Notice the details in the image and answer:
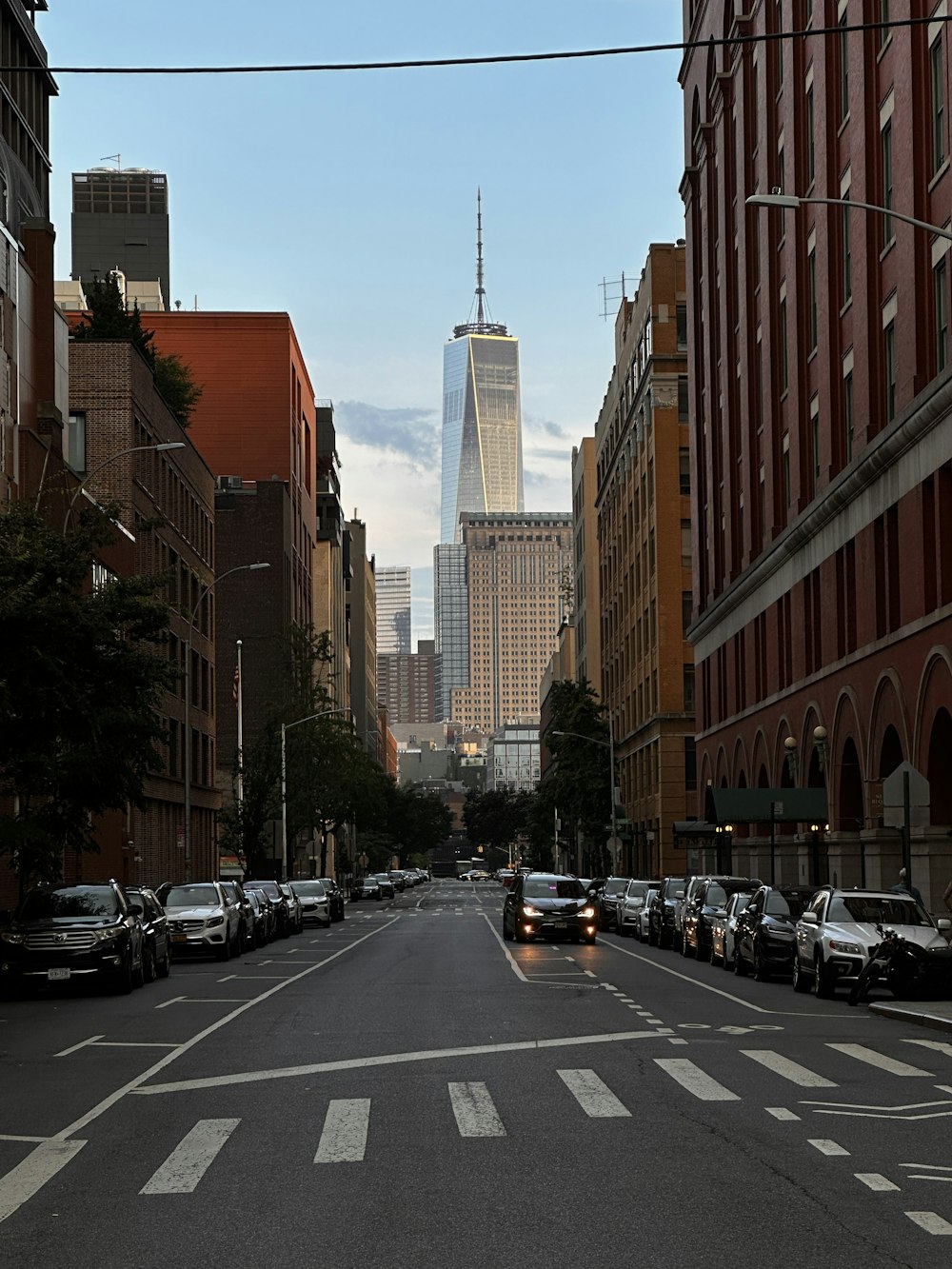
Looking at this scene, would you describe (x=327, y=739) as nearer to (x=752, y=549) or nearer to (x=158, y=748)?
(x=158, y=748)

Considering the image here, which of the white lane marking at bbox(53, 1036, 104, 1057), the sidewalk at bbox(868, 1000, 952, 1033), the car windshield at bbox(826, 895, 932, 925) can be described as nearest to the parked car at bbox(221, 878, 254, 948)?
the car windshield at bbox(826, 895, 932, 925)

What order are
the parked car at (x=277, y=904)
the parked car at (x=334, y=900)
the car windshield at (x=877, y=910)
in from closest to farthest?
1. the car windshield at (x=877, y=910)
2. the parked car at (x=277, y=904)
3. the parked car at (x=334, y=900)

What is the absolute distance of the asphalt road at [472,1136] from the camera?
8.82 metres

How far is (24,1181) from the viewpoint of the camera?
35.3 feet

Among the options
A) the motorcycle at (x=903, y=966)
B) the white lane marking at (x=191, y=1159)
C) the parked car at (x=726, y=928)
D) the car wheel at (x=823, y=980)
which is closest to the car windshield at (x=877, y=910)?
the car wheel at (x=823, y=980)

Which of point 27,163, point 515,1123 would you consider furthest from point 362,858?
point 515,1123

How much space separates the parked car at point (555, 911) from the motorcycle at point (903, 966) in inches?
692

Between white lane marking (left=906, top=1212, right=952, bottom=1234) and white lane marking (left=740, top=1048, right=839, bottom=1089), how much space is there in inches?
218

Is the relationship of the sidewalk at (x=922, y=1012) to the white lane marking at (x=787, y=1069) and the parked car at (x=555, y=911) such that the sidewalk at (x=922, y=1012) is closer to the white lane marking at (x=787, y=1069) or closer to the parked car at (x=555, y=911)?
the white lane marking at (x=787, y=1069)

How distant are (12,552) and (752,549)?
116 feet

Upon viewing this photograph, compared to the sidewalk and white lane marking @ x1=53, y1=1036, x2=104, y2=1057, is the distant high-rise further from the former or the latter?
white lane marking @ x1=53, y1=1036, x2=104, y2=1057

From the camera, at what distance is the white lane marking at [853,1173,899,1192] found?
33.3ft

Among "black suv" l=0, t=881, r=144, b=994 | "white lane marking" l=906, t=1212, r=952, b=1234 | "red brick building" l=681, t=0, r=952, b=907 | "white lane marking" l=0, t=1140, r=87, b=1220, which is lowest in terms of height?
"white lane marking" l=0, t=1140, r=87, b=1220

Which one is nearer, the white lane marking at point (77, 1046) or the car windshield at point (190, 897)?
the white lane marking at point (77, 1046)
